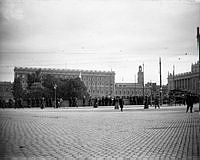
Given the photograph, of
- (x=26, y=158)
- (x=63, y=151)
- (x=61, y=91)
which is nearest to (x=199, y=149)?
(x=63, y=151)

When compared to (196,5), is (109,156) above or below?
below

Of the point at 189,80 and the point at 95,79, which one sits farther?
the point at 95,79

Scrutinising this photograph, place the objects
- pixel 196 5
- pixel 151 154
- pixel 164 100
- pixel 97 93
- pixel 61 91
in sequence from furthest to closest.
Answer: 1. pixel 97 93
2. pixel 61 91
3. pixel 164 100
4. pixel 196 5
5. pixel 151 154

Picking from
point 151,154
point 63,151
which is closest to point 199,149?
point 151,154

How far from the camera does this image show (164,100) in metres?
70.8

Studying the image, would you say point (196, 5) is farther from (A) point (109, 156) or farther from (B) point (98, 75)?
(B) point (98, 75)

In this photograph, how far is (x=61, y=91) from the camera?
87.5 m

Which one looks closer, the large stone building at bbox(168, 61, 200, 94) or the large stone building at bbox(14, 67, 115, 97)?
the large stone building at bbox(168, 61, 200, 94)

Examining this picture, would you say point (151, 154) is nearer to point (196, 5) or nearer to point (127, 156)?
point (127, 156)

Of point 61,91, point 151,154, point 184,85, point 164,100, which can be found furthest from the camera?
point 184,85

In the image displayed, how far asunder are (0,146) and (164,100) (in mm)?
64034

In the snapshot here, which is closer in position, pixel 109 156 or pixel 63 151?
pixel 109 156

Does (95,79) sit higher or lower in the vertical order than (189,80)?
higher

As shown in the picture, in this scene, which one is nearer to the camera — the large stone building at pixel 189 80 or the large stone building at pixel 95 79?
the large stone building at pixel 189 80
